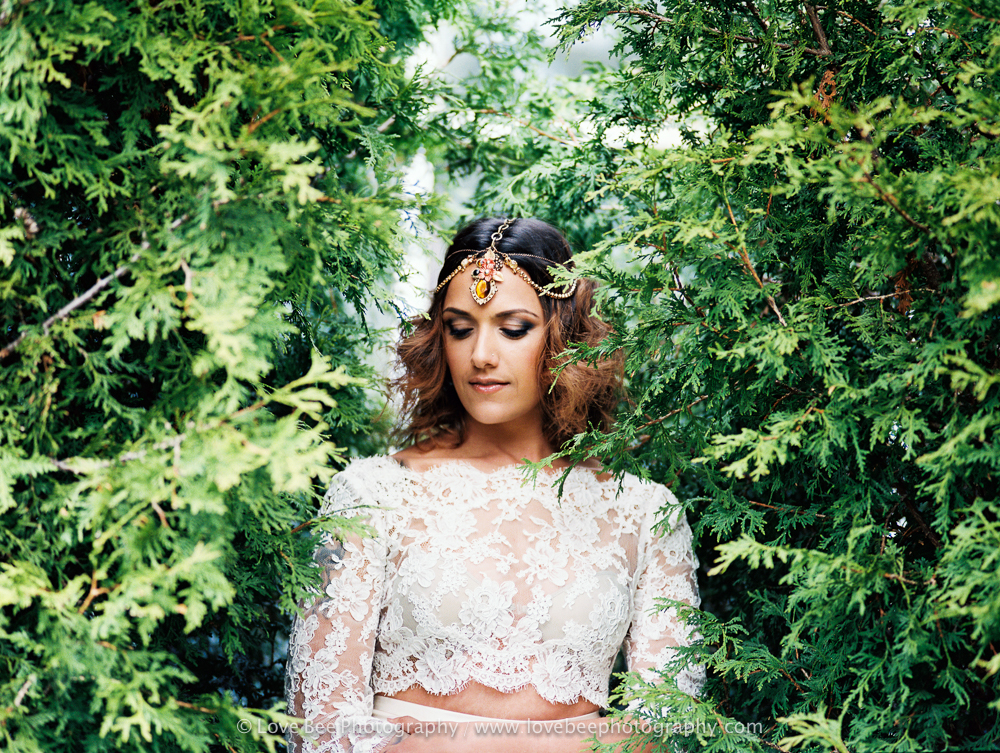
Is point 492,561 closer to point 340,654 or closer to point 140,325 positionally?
point 340,654

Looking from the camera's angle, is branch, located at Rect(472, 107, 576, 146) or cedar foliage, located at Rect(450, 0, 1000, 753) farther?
branch, located at Rect(472, 107, 576, 146)

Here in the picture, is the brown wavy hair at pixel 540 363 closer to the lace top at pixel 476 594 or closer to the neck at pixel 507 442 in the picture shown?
the neck at pixel 507 442

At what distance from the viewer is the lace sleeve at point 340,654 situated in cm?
211

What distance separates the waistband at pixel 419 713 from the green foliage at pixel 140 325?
0.73 meters

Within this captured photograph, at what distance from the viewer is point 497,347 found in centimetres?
234

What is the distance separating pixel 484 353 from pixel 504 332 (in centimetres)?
11

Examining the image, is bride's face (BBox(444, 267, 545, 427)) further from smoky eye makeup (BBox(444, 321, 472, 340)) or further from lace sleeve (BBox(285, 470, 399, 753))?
lace sleeve (BBox(285, 470, 399, 753))

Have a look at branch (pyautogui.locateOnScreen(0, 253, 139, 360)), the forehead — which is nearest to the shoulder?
the forehead

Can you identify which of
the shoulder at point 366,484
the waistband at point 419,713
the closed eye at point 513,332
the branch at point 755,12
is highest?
the branch at point 755,12

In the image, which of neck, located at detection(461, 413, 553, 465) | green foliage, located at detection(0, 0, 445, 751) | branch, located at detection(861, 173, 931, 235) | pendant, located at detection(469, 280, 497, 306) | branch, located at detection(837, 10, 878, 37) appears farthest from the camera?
neck, located at detection(461, 413, 553, 465)

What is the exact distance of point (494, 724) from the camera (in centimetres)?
217

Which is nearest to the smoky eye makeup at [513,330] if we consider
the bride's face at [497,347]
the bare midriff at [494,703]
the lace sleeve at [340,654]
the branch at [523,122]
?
the bride's face at [497,347]

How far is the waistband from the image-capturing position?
7.22 ft

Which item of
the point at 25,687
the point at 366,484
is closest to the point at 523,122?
the point at 366,484
